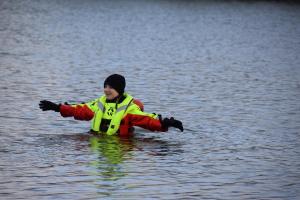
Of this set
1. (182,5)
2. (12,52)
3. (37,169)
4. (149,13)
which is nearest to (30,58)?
(12,52)

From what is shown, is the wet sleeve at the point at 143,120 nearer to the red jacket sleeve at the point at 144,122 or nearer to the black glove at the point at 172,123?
the red jacket sleeve at the point at 144,122

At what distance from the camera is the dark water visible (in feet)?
40.4

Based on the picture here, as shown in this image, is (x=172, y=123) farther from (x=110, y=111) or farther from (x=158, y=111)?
(x=158, y=111)

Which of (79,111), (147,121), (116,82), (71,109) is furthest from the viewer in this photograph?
(79,111)

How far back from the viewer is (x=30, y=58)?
98.8ft

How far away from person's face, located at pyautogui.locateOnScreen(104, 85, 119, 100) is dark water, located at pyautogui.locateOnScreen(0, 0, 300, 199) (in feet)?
2.26

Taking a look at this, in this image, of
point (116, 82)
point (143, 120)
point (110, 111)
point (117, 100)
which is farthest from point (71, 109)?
point (143, 120)

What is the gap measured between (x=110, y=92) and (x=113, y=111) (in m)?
0.32

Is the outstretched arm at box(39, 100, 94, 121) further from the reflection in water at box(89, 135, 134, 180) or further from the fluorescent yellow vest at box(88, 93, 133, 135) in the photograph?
the reflection in water at box(89, 135, 134, 180)

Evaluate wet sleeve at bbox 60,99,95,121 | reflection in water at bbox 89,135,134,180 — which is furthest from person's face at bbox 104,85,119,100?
reflection in water at bbox 89,135,134,180

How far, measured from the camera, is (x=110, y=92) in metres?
15.5

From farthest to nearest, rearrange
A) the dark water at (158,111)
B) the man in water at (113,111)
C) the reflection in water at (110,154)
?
the man in water at (113,111) → the reflection in water at (110,154) → the dark water at (158,111)

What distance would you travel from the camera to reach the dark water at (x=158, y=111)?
12320mm

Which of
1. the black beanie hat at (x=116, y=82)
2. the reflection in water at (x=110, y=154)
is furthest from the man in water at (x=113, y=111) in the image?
the reflection in water at (x=110, y=154)
